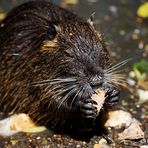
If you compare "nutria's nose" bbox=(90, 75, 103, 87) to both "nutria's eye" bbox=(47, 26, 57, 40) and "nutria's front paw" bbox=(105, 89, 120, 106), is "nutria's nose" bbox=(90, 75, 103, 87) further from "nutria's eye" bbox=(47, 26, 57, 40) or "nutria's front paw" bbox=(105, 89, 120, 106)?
"nutria's eye" bbox=(47, 26, 57, 40)

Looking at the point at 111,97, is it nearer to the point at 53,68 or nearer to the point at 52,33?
the point at 53,68

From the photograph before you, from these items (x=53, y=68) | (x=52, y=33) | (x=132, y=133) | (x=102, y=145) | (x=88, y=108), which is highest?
(x=52, y=33)

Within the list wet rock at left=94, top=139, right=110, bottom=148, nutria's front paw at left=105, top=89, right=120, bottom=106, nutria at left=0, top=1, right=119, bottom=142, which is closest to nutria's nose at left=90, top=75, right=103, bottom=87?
nutria at left=0, top=1, right=119, bottom=142

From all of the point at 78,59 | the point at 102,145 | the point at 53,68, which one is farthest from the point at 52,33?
the point at 102,145

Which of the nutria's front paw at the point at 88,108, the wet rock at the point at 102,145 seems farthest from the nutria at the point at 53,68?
the wet rock at the point at 102,145

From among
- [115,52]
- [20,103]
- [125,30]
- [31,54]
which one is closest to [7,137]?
[20,103]

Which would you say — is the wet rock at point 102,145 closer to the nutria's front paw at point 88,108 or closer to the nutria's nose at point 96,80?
the nutria's front paw at point 88,108

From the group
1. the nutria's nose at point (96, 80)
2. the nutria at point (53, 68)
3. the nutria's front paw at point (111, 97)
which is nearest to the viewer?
the nutria's nose at point (96, 80)
